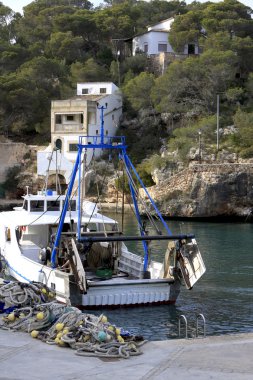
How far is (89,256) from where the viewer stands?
2102cm

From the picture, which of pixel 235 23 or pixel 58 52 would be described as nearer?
pixel 235 23

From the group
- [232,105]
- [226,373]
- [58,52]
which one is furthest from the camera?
[58,52]

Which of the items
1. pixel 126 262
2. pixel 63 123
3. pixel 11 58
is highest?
pixel 11 58

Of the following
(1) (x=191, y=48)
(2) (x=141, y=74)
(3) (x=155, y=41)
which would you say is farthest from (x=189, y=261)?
(3) (x=155, y=41)

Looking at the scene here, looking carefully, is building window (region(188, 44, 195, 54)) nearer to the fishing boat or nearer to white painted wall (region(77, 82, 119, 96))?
white painted wall (region(77, 82, 119, 96))

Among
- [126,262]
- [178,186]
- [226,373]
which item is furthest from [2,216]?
[178,186]

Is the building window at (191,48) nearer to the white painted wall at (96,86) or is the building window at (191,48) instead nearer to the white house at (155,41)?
the white house at (155,41)

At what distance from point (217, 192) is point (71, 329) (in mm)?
33733

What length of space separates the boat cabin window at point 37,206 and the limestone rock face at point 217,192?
22.4 meters

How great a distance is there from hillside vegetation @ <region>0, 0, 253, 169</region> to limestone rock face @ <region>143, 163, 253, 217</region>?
174 centimetres

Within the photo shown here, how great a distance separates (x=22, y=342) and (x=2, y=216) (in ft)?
44.2

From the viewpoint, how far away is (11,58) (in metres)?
64.4

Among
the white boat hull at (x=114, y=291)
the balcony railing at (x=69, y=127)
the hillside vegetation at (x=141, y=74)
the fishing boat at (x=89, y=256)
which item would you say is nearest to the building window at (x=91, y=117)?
the balcony railing at (x=69, y=127)

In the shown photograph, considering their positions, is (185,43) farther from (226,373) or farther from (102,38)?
(226,373)
